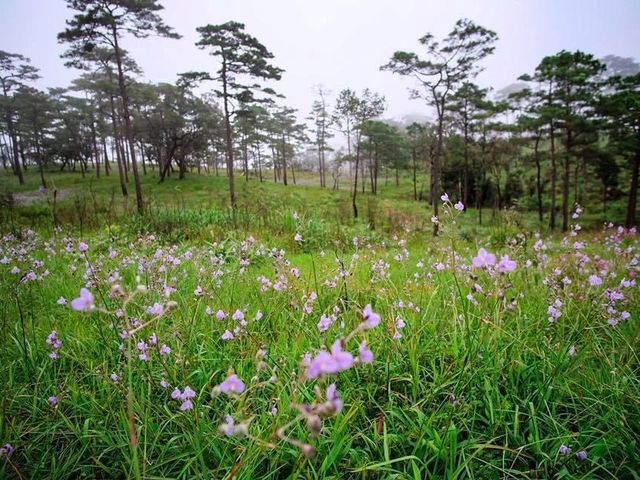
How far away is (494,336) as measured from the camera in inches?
79.9

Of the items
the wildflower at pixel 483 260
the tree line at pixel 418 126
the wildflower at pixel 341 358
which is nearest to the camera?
the wildflower at pixel 341 358

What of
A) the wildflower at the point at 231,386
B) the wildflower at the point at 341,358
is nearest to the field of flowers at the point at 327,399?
the wildflower at the point at 231,386

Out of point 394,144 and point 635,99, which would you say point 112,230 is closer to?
point 635,99

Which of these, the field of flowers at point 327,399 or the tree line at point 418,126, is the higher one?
the tree line at point 418,126

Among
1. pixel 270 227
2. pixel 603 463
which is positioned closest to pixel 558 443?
pixel 603 463

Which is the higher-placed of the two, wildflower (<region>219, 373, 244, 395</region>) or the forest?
wildflower (<region>219, 373, 244, 395</region>)

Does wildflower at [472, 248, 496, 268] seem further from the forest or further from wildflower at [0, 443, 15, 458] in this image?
wildflower at [0, 443, 15, 458]

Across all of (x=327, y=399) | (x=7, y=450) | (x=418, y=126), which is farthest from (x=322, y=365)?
(x=418, y=126)

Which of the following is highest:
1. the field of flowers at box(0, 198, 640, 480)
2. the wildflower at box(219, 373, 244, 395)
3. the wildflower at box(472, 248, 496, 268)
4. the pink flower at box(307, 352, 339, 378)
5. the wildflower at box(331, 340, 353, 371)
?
the wildflower at box(472, 248, 496, 268)

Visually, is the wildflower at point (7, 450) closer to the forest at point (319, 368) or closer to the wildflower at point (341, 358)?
the forest at point (319, 368)

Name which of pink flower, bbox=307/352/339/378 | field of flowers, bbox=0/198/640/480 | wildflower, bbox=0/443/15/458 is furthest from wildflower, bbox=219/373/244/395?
wildflower, bbox=0/443/15/458

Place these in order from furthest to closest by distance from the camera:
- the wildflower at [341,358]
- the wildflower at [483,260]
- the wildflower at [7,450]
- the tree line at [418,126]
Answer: the tree line at [418,126] < the wildflower at [7,450] < the wildflower at [483,260] < the wildflower at [341,358]

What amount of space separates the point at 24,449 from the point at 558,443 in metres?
2.67

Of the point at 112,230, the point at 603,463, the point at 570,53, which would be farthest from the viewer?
the point at 570,53
